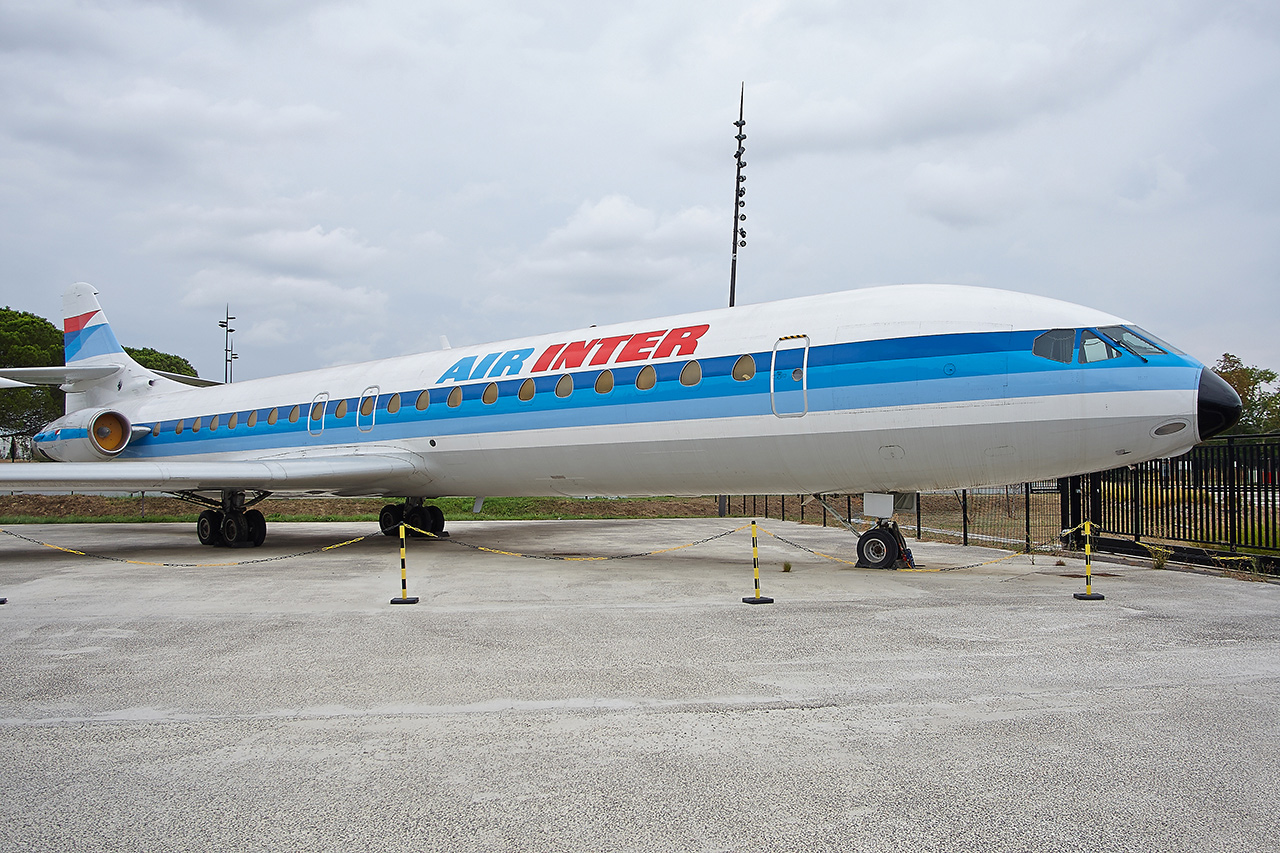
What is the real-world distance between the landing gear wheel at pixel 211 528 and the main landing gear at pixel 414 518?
10.2 feet

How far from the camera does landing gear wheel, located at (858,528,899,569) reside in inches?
427

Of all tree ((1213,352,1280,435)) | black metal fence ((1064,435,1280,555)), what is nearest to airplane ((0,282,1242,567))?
black metal fence ((1064,435,1280,555))

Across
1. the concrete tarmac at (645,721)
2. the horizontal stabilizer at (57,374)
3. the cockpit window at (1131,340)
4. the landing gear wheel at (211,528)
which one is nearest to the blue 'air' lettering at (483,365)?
the concrete tarmac at (645,721)

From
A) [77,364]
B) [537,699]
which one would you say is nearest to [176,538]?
[77,364]

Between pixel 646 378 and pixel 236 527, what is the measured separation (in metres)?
9.40

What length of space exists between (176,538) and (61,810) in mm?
17318

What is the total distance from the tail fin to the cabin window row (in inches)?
153

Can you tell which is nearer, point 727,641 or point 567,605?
point 727,641

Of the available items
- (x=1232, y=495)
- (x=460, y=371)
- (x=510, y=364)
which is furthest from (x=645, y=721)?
(x=1232, y=495)

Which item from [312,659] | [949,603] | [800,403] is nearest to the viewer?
[312,659]

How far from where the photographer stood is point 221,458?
17.2 meters

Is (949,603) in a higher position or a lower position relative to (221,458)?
lower

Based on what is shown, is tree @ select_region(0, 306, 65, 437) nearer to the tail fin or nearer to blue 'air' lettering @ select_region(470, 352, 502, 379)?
the tail fin

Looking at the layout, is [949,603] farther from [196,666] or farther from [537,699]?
[196,666]
